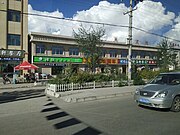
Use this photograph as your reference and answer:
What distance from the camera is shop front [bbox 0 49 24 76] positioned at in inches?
1219

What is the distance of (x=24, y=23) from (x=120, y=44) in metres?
20.7

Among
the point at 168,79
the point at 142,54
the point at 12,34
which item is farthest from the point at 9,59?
the point at 142,54

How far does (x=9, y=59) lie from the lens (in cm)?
3152

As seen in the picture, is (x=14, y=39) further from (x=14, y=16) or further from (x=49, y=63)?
(x=49, y=63)

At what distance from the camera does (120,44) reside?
147 ft

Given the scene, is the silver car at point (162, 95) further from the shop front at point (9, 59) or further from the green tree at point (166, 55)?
the green tree at point (166, 55)

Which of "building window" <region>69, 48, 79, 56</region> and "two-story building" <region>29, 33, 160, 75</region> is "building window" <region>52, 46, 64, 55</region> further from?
"building window" <region>69, 48, 79, 56</region>

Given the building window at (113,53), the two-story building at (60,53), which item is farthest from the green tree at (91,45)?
the building window at (113,53)

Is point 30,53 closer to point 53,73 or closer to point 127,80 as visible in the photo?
point 53,73

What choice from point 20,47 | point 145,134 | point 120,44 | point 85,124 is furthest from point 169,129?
point 120,44

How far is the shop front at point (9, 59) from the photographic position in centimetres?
3097

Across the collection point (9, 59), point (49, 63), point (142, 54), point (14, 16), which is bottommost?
point (49, 63)

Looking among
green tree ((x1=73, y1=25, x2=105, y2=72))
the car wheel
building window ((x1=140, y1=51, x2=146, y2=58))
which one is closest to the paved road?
the car wheel

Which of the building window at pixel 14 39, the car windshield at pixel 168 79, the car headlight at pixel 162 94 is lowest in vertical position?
the car headlight at pixel 162 94
